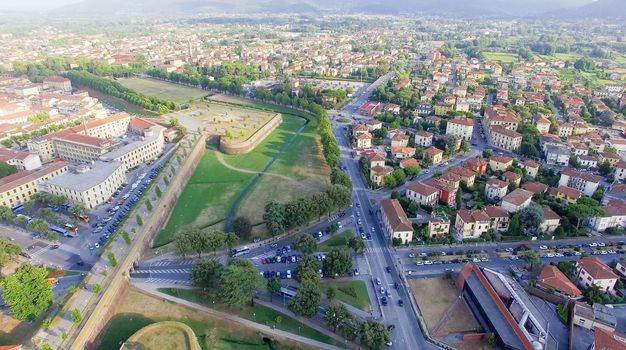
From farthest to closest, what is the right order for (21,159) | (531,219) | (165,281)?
1. (21,159)
2. (531,219)
3. (165,281)

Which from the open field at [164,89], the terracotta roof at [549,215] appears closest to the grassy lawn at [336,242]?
the terracotta roof at [549,215]

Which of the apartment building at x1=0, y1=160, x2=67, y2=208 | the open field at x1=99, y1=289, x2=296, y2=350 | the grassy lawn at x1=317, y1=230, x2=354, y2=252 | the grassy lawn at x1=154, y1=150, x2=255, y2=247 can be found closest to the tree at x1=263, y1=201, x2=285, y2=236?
the grassy lawn at x1=317, y1=230, x2=354, y2=252

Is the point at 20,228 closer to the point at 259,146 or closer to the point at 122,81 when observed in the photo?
the point at 259,146

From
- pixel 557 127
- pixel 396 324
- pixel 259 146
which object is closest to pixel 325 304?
pixel 396 324

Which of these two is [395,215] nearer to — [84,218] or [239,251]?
[239,251]

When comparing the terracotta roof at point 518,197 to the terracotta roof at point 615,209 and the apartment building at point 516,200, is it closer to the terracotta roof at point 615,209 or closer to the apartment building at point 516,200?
the apartment building at point 516,200

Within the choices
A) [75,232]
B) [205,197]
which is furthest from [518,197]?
[75,232]
